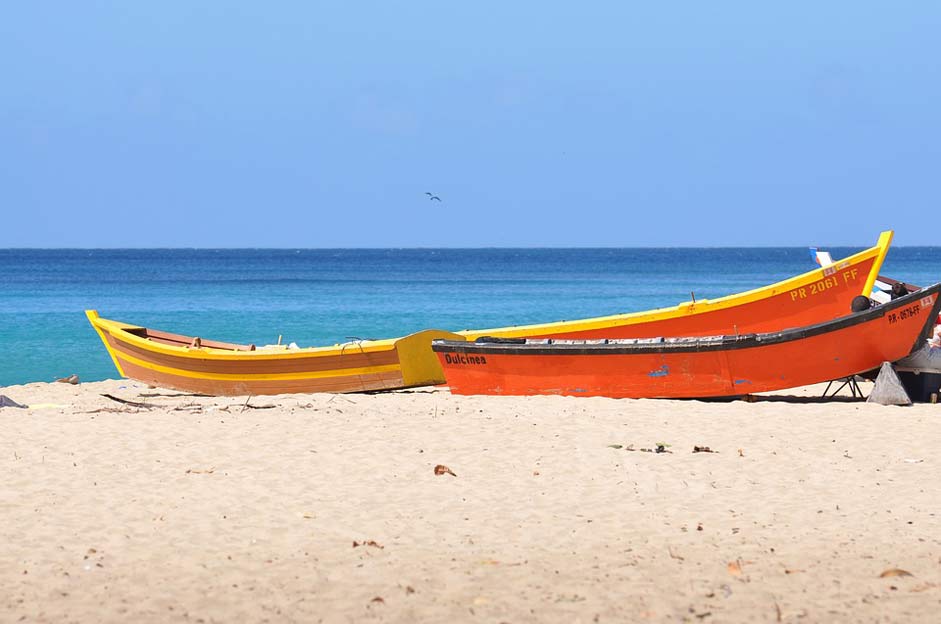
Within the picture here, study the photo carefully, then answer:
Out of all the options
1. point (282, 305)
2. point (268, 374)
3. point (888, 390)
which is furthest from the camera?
point (282, 305)

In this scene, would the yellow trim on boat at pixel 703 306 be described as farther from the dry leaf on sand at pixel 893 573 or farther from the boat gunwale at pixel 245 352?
the dry leaf on sand at pixel 893 573

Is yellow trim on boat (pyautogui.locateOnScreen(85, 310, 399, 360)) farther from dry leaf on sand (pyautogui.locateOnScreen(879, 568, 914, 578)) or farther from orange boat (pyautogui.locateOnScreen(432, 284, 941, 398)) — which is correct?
dry leaf on sand (pyautogui.locateOnScreen(879, 568, 914, 578))

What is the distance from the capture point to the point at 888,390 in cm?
1271

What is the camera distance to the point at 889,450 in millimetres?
9945

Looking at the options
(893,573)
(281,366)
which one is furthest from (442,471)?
(281,366)

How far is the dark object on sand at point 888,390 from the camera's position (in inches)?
500

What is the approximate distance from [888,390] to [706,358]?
201 centimetres

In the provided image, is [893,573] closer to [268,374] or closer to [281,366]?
[281,366]

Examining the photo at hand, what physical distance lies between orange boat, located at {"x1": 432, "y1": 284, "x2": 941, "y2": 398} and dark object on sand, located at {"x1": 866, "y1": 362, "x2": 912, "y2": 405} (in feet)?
0.55

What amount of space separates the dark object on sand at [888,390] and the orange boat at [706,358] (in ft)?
0.55

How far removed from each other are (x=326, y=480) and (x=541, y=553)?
248 centimetres

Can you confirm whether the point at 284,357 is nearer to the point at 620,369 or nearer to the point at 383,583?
the point at 620,369

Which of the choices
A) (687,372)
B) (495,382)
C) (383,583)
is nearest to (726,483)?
(383,583)

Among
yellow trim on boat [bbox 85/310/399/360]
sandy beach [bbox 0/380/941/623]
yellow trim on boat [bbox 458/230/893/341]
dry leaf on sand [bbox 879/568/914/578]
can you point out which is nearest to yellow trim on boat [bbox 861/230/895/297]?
yellow trim on boat [bbox 458/230/893/341]
